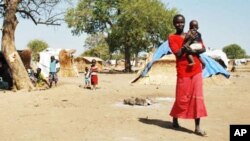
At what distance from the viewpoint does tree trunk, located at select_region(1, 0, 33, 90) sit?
615 inches

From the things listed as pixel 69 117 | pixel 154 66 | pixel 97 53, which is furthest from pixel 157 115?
pixel 97 53

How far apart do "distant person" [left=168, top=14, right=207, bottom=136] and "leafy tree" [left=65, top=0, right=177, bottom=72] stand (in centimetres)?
3404

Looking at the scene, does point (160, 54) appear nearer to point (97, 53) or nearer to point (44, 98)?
point (44, 98)

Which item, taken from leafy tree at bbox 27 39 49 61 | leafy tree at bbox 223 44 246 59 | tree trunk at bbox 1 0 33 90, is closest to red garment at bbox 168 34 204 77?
tree trunk at bbox 1 0 33 90

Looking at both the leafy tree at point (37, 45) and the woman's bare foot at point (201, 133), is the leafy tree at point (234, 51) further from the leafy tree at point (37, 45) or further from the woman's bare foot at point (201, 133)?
the woman's bare foot at point (201, 133)

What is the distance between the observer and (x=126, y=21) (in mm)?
41719

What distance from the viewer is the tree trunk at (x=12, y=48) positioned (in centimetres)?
1561

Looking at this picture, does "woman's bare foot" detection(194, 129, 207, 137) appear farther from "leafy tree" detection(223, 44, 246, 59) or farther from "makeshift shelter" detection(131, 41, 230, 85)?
"leafy tree" detection(223, 44, 246, 59)

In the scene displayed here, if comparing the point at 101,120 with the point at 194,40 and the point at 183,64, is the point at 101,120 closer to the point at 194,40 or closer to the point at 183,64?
the point at 183,64

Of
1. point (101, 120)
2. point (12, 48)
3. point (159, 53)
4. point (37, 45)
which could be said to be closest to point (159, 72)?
point (159, 53)

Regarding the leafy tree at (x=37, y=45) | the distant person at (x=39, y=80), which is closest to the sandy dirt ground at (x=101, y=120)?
the distant person at (x=39, y=80)

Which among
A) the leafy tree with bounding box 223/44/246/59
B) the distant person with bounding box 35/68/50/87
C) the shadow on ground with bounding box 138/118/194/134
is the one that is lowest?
the shadow on ground with bounding box 138/118/194/134

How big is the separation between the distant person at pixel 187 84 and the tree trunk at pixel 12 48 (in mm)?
9750

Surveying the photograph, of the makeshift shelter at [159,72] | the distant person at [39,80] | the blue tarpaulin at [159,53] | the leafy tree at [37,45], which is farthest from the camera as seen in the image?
the leafy tree at [37,45]
